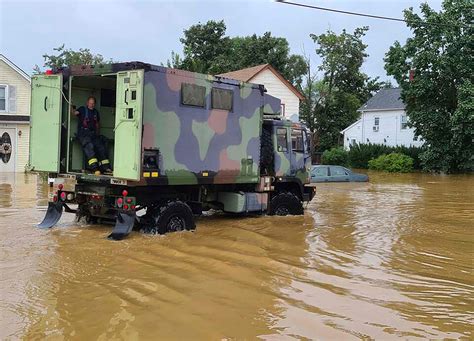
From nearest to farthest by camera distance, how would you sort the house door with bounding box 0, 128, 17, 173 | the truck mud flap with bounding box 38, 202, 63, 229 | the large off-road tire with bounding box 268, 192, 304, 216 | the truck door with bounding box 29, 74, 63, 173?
1. the truck door with bounding box 29, 74, 63, 173
2. the truck mud flap with bounding box 38, 202, 63, 229
3. the large off-road tire with bounding box 268, 192, 304, 216
4. the house door with bounding box 0, 128, 17, 173

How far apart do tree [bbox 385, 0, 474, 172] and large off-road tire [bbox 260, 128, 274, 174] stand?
2357 cm

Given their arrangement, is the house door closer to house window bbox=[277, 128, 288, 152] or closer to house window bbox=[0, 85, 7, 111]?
house window bbox=[0, 85, 7, 111]

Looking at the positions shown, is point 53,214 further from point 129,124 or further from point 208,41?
point 208,41

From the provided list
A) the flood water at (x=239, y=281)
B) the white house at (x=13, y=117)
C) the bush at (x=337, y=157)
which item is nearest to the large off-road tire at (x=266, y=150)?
the flood water at (x=239, y=281)

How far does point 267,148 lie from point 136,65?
4.58 meters

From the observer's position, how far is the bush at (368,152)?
42.0 m

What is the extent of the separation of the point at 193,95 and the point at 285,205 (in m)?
4.43

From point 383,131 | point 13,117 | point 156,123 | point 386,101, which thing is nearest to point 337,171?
point 13,117

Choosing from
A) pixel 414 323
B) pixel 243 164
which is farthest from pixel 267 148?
pixel 414 323

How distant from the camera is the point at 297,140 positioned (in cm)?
1352

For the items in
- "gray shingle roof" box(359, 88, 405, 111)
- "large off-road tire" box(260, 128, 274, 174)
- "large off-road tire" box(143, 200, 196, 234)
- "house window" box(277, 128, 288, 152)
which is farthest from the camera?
"gray shingle roof" box(359, 88, 405, 111)

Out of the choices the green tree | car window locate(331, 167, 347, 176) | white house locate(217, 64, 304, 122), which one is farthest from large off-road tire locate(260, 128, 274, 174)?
the green tree

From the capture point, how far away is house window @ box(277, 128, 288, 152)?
42.8ft

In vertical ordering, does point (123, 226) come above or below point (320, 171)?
below
